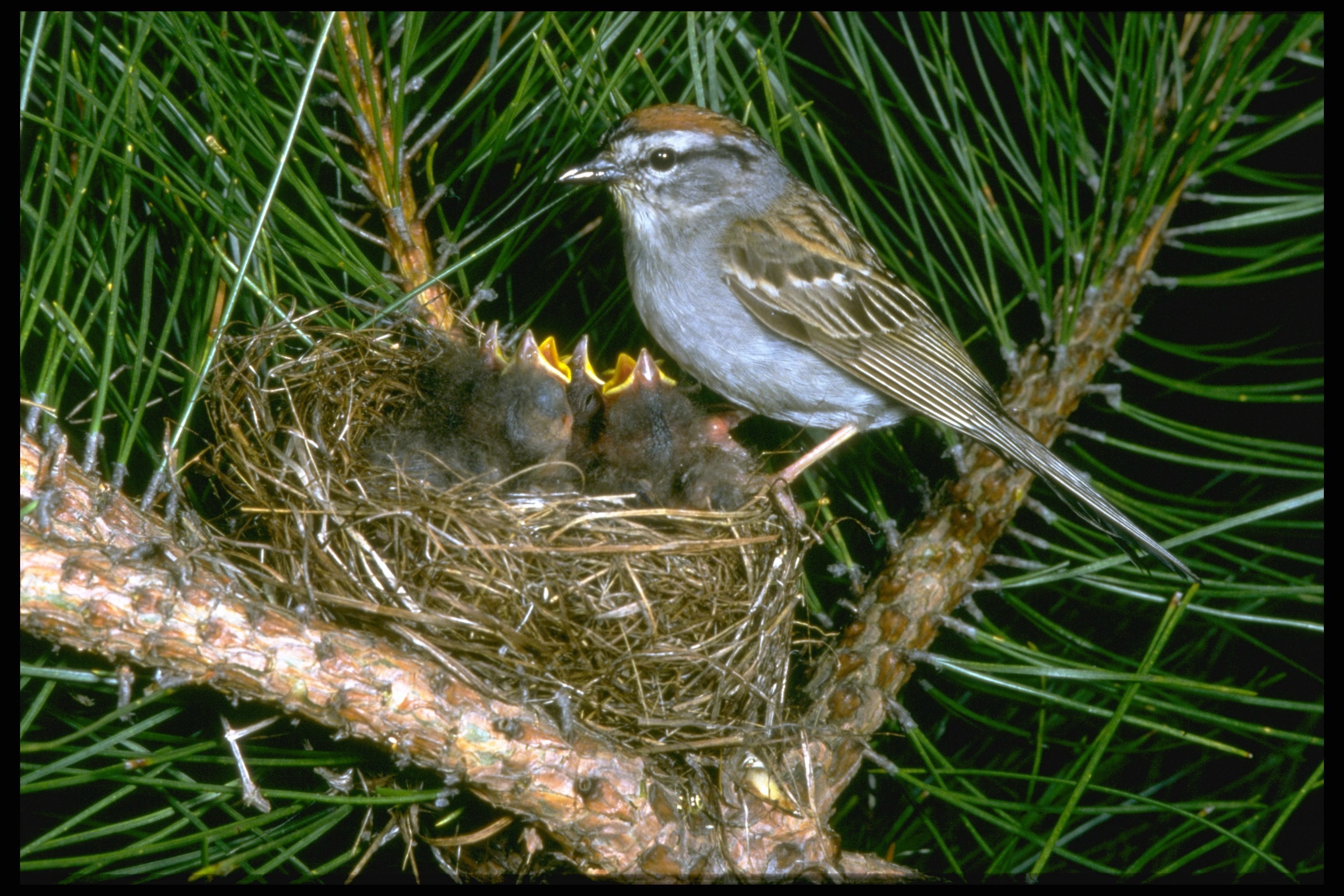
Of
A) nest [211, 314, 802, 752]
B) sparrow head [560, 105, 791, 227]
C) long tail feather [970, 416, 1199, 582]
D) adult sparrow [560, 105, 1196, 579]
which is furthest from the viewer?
adult sparrow [560, 105, 1196, 579]

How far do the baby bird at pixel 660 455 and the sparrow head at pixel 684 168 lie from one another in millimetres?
416

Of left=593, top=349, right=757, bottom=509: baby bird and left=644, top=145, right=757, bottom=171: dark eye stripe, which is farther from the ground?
left=644, top=145, right=757, bottom=171: dark eye stripe

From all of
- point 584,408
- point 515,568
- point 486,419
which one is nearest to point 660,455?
point 584,408

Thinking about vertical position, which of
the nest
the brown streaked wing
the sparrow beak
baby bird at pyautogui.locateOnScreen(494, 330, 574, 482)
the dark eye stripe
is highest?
the dark eye stripe

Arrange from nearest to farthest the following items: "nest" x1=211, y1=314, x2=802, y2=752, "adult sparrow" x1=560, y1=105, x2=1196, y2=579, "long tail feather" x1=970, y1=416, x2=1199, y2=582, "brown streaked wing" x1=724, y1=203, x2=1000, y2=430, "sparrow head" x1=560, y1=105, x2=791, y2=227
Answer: "nest" x1=211, y1=314, x2=802, y2=752, "long tail feather" x1=970, y1=416, x2=1199, y2=582, "sparrow head" x1=560, y1=105, x2=791, y2=227, "adult sparrow" x1=560, y1=105, x2=1196, y2=579, "brown streaked wing" x1=724, y1=203, x2=1000, y2=430

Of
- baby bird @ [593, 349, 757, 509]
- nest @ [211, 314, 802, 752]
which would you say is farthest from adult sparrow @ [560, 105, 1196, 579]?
nest @ [211, 314, 802, 752]

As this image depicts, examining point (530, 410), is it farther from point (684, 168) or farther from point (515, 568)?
point (684, 168)

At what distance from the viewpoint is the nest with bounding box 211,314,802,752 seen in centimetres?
150

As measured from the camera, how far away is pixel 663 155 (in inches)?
84.6

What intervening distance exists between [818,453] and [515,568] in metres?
0.89

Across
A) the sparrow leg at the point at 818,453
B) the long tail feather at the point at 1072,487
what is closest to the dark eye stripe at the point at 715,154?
the sparrow leg at the point at 818,453

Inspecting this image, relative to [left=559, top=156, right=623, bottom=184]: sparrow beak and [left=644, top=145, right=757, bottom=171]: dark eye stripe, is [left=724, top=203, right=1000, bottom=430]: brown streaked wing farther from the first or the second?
[left=559, top=156, right=623, bottom=184]: sparrow beak

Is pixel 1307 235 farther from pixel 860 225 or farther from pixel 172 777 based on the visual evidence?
pixel 172 777

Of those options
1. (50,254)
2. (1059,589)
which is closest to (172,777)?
(50,254)
